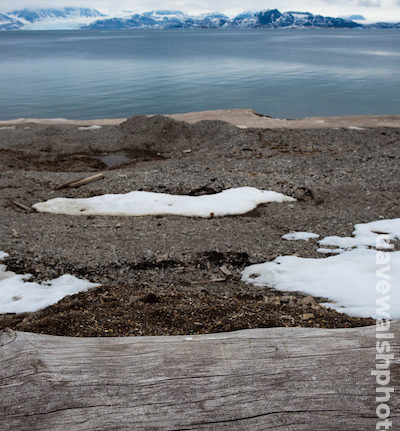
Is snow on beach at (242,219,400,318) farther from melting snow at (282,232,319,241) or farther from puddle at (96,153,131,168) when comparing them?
puddle at (96,153,131,168)

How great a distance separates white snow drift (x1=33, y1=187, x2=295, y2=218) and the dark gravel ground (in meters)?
0.39

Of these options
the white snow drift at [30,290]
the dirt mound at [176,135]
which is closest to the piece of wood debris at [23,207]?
the white snow drift at [30,290]

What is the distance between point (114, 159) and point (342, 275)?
12.8 meters

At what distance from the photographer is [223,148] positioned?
16.3 metres

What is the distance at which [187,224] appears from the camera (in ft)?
29.2

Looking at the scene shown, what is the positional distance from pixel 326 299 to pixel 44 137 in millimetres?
16962

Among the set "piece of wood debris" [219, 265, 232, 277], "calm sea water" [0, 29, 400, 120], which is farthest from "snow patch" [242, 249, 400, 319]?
"calm sea water" [0, 29, 400, 120]

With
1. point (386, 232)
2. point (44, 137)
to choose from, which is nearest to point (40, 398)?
point (386, 232)

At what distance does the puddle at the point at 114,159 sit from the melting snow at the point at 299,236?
976cm

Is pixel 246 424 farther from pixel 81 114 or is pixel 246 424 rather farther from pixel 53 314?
pixel 81 114

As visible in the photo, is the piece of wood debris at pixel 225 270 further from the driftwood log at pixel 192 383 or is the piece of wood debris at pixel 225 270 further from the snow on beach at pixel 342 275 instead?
the driftwood log at pixel 192 383

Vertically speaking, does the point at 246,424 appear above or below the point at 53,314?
above

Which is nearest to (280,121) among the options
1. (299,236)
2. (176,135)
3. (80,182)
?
(176,135)

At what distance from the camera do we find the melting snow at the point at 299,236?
8062mm
